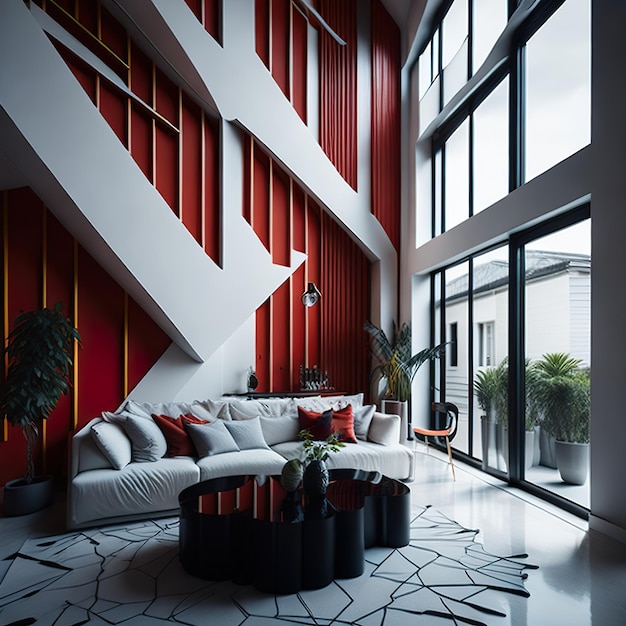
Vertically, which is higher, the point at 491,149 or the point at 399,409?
the point at 491,149

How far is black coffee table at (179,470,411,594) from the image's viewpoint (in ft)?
9.86

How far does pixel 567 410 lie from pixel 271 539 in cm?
306

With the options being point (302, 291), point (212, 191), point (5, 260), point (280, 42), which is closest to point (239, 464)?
point (302, 291)

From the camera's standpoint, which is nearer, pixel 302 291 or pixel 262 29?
pixel 262 29

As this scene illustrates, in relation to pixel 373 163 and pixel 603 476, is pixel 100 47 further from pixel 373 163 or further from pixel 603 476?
pixel 603 476

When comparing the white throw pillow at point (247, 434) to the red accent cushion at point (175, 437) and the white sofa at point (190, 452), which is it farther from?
the red accent cushion at point (175, 437)

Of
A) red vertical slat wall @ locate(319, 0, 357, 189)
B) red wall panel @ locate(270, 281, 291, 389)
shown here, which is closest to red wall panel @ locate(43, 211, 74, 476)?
red wall panel @ locate(270, 281, 291, 389)

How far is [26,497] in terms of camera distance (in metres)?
4.61

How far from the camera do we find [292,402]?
5898mm

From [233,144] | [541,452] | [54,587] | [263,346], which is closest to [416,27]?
[233,144]

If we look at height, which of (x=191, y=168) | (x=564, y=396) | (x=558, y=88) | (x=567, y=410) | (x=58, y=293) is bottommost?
(x=567, y=410)

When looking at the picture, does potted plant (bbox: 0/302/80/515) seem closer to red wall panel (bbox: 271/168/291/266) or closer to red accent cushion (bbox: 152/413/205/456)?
red accent cushion (bbox: 152/413/205/456)

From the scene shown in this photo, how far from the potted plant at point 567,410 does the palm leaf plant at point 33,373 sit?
4771 millimetres

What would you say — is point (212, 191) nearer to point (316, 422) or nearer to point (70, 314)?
point (70, 314)
